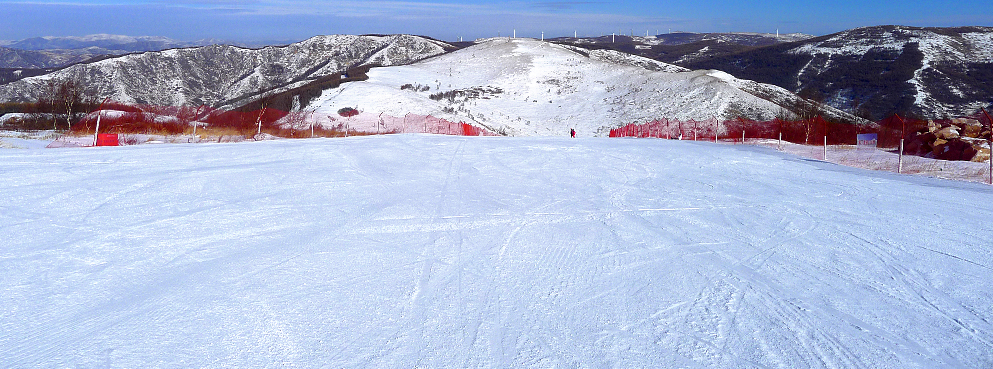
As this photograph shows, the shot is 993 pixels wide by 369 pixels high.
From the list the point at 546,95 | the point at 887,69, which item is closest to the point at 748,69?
the point at 887,69

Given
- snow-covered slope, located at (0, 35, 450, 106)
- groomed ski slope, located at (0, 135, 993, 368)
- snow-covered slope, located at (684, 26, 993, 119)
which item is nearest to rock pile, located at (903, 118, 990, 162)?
groomed ski slope, located at (0, 135, 993, 368)

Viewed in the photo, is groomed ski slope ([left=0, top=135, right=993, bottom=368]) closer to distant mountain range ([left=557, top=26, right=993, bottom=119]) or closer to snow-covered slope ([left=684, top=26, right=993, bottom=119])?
distant mountain range ([left=557, top=26, right=993, bottom=119])

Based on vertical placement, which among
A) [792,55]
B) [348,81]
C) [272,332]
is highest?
[792,55]

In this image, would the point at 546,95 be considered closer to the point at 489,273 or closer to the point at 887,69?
the point at 489,273

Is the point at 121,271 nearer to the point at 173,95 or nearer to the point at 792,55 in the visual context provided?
the point at 173,95

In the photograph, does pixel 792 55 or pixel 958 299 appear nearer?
pixel 958 299

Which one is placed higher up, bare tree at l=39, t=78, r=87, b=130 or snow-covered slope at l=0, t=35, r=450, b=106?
snow-covered slope at l=0, t=35, r=450, b=106

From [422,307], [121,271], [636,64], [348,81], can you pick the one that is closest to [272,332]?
[422,307]
